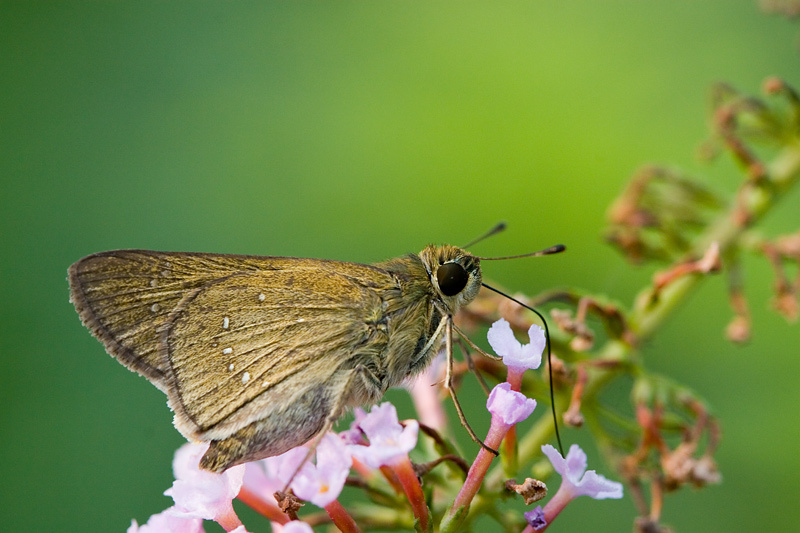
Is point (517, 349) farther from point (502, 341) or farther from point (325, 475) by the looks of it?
point (325, 475)

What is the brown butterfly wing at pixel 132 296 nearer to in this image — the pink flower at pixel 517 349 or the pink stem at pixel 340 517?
the pink stem at pixel 340 517

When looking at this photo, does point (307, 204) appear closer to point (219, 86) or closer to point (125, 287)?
point (219, 86)

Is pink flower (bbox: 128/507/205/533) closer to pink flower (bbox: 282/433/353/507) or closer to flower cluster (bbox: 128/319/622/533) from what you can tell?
flower cluster (bbox: 128/319/622/533)

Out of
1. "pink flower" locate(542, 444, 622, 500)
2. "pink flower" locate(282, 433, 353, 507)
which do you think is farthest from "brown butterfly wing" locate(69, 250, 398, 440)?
"pink flower" locate(542, 444, 622, 500)

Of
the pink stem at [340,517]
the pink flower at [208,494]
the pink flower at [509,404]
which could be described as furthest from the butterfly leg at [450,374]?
the pink flower at [208,494]

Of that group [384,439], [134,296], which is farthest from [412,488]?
[134,296]
